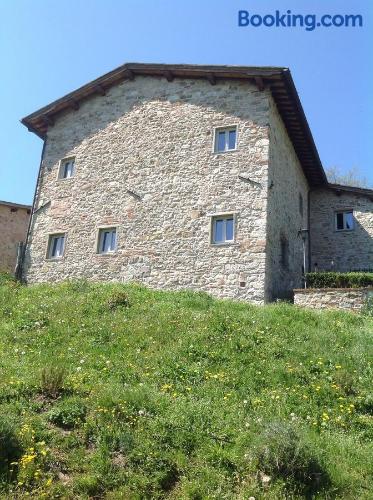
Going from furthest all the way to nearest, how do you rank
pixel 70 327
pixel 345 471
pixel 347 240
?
pixel 347 240 → pixel 70 327 → pixel 345 471

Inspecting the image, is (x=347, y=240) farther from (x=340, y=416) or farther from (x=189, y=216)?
(x=340, y=416)

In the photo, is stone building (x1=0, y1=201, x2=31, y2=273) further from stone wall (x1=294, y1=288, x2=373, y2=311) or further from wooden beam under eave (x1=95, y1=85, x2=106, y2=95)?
stone wall (x1=294, y1=288, x2=373, y2=311)

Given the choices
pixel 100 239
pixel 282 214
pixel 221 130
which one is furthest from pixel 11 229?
pixel 282 214

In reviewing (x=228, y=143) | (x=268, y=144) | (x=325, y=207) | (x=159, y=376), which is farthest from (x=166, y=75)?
(x=159, y=376)

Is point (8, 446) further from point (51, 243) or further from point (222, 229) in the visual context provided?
point (51, 243)

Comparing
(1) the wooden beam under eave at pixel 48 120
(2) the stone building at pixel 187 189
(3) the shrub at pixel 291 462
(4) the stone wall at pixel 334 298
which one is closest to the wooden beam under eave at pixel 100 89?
(2) the stone building at pixel 187 189

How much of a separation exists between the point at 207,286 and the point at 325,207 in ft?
29.1

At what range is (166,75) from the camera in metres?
17.1

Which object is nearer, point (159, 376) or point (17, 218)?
point (159, 376)

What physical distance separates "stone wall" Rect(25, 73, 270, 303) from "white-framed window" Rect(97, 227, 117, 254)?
23cm

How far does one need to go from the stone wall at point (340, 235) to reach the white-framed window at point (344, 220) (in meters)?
0.16

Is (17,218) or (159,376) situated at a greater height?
(17,218)

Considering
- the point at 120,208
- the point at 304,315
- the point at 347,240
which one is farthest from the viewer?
the point at 347,240

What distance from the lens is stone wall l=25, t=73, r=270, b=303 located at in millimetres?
14398
